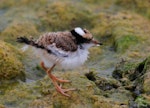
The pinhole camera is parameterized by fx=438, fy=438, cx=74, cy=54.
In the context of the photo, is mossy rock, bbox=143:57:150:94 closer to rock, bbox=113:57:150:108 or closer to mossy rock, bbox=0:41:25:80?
rock, bbox=113:57:150:108

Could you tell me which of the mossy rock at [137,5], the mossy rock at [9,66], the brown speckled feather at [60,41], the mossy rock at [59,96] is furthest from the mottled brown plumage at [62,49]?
the mossy rock at [137,5]

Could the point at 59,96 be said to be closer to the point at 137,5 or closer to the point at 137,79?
the point at 137,79

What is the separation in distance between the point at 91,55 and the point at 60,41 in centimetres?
249

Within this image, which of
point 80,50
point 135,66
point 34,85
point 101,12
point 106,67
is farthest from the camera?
point 101,12

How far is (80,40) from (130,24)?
132 inches

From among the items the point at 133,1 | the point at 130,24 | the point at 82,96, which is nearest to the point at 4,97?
the point at 82,96

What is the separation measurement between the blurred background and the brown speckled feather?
77 cm

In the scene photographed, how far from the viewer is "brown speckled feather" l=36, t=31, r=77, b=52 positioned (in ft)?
21.4

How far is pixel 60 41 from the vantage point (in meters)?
6.65

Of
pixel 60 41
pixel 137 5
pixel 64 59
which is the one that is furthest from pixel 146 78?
pixel 137 5

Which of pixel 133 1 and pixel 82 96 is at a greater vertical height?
pixel 133 1

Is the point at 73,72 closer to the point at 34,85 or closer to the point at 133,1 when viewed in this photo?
the point at 34,85

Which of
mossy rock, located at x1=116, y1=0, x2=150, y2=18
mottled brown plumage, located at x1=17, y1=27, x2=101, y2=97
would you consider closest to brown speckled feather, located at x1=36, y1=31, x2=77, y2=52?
mottled brown plumage, located at x1=17, y1=27, x2=101, y2=97

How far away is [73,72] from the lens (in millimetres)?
7555
